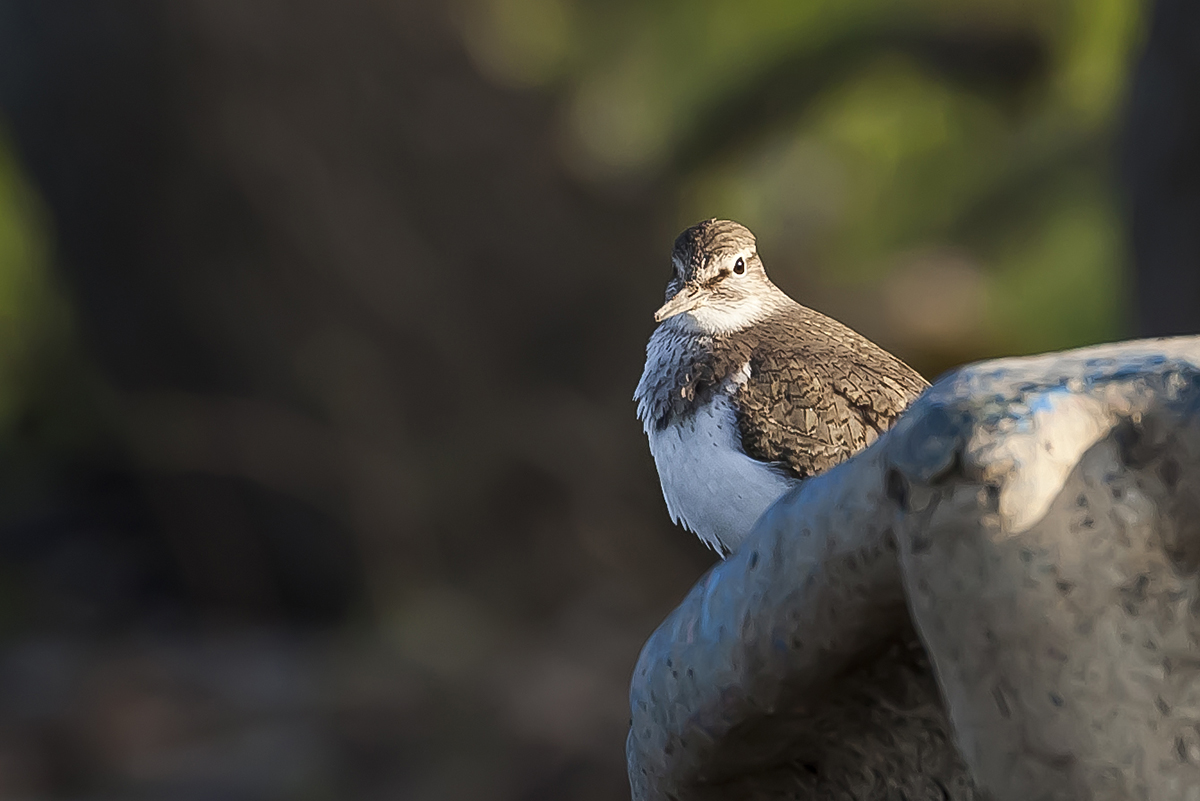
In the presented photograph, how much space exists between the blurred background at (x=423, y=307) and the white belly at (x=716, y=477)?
5.63m

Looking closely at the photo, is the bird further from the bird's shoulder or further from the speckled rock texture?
the speckled rock texture

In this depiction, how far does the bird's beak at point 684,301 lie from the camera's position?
8.41ft

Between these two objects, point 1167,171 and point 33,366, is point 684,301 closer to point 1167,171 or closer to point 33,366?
point 1167,171

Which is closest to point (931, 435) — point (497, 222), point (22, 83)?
point (497, 222)

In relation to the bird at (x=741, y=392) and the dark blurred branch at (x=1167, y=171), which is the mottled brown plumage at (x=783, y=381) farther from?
the dark blurred branch at (x=1167, y=171)

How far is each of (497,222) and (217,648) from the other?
4.16 m

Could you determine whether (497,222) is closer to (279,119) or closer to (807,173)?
(279,119)

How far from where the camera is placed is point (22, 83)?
9.12 metres

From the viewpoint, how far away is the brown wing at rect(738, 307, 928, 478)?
8.09ft

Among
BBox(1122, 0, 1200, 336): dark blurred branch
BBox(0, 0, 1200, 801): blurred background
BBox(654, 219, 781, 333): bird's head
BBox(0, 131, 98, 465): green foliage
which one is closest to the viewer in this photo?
BBox(654, 219, 781, 333): bird's head

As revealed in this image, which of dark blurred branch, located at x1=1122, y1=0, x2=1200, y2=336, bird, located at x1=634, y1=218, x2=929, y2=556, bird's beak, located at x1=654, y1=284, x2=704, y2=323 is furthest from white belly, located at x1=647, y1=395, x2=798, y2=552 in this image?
dark blurred branch, located at x1=1122, y1=0, x2=1200, y2=336

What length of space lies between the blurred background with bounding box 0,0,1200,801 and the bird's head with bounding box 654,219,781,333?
17.7 ft

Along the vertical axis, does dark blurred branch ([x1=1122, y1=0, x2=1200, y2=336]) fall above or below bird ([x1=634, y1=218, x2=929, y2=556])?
above

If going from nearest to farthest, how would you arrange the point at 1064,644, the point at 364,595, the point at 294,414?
1. the point at 1064,644
2. the point at 294,414
3. the point at 364,595
